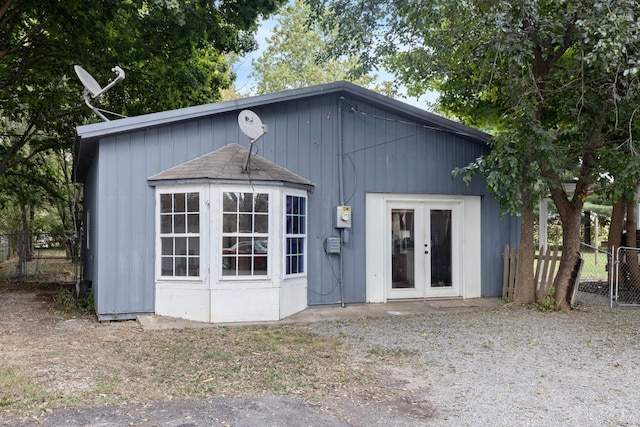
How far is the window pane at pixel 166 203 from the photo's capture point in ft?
25.5

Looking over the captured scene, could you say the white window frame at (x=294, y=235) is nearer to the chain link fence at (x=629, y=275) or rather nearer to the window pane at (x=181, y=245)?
the window pane at (x=181, y=245)

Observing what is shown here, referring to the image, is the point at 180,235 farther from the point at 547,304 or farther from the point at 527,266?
the point at 547,304

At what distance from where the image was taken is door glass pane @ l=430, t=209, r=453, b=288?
31.3ft

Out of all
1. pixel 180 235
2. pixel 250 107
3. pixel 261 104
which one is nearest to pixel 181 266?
pixel 180 235

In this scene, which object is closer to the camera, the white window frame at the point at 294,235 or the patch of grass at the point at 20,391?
the patch of grass at the point at 20,391

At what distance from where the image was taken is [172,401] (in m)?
4.15

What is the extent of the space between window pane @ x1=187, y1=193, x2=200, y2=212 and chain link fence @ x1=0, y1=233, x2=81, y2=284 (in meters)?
5.27

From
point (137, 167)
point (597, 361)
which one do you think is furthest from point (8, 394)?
point (597, 361)

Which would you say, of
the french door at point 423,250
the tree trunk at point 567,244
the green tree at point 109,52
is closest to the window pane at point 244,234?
the french door at point 423,250

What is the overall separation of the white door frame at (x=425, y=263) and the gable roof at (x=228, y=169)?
171 cm

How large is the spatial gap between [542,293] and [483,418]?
5.73 m

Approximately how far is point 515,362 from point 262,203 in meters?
4.14

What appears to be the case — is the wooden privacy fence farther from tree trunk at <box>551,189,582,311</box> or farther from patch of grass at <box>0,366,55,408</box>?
patch of grass at <box>0,366,55,408</box>

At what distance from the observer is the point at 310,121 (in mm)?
8781
